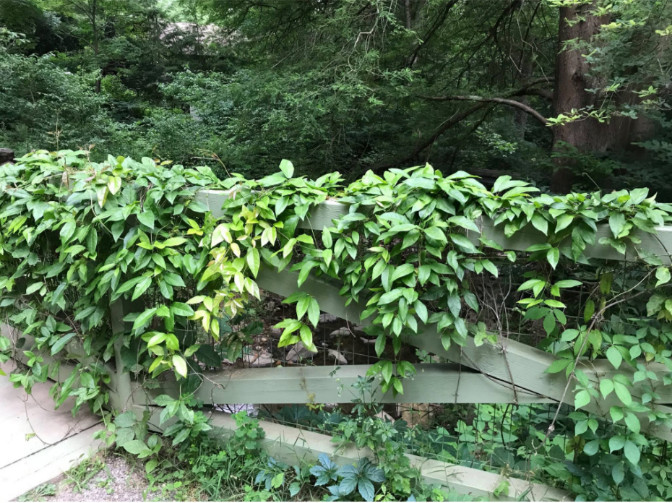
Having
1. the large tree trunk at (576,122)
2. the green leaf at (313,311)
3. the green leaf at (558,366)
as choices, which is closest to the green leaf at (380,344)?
the green leaf at (313,311)

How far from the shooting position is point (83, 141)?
8281mm

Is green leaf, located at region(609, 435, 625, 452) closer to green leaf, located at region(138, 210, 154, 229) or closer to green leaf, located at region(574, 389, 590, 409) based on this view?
green leaf, located at region(574, 389, 590, 409)

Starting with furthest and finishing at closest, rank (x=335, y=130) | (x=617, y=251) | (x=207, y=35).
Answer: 1. (x=207, y=35)
2. (x=335, y=130)
3. (x=617, y=251)

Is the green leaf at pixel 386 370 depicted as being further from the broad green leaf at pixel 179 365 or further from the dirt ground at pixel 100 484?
the dirt ground at pixel 100 484

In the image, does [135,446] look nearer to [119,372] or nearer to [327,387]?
[119,372]

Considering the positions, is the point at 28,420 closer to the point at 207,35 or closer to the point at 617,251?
the point at 617,251

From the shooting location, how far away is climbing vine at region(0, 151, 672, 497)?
1.64 metres

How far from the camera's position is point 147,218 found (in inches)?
74.2

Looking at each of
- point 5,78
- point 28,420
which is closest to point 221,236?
point 28,420

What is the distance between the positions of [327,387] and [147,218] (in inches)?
41.0

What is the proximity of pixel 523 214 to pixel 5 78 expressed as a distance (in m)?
9.50

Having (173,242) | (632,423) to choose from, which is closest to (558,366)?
Result: (632,423)

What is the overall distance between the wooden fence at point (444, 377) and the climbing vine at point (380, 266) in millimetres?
20

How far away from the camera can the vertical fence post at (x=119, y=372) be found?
7.14 ft
